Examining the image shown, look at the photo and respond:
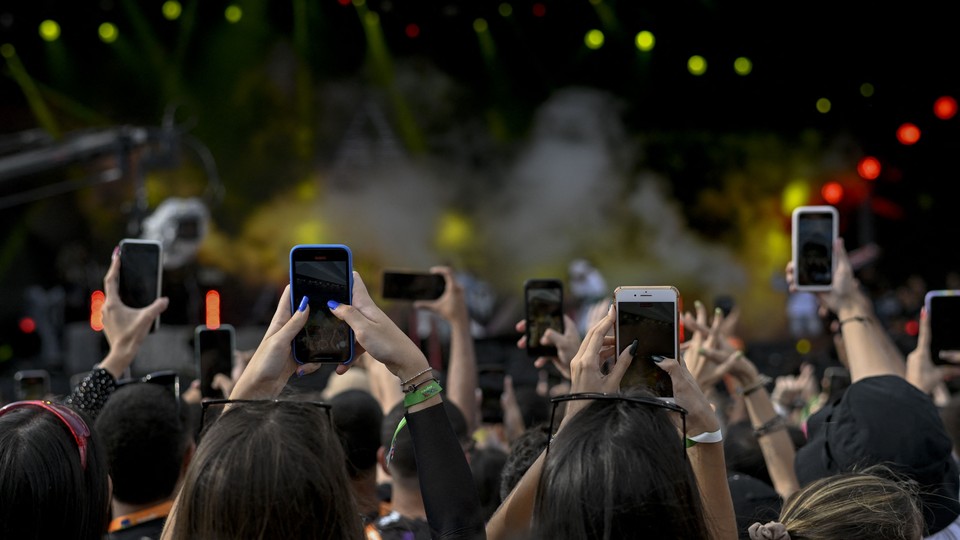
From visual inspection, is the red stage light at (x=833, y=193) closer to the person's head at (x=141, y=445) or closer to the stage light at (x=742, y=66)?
the stage light at (x=742, y=66)

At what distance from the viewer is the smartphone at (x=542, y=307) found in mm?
3219

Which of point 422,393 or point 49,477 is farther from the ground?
point 422,393

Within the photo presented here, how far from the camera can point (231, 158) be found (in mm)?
14125

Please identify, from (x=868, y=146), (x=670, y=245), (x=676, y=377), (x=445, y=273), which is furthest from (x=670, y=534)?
(x=868, y=146)

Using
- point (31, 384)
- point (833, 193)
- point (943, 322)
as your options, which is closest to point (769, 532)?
point (943, 322)

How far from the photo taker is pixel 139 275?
9.40 ft

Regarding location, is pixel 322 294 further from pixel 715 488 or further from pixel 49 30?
pixel 49 30

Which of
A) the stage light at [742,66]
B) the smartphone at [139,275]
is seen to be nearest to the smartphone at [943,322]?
the smartphone at [139,275]

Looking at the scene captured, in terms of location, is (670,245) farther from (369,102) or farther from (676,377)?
(676,377)

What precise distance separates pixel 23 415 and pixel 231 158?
13.0 m

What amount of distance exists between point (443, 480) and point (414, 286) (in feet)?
6.73

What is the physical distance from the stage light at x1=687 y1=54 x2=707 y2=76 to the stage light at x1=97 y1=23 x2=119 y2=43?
8.86m

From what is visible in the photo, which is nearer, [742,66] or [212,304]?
[212,304]

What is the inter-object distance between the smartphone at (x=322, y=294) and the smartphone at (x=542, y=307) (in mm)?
1488
